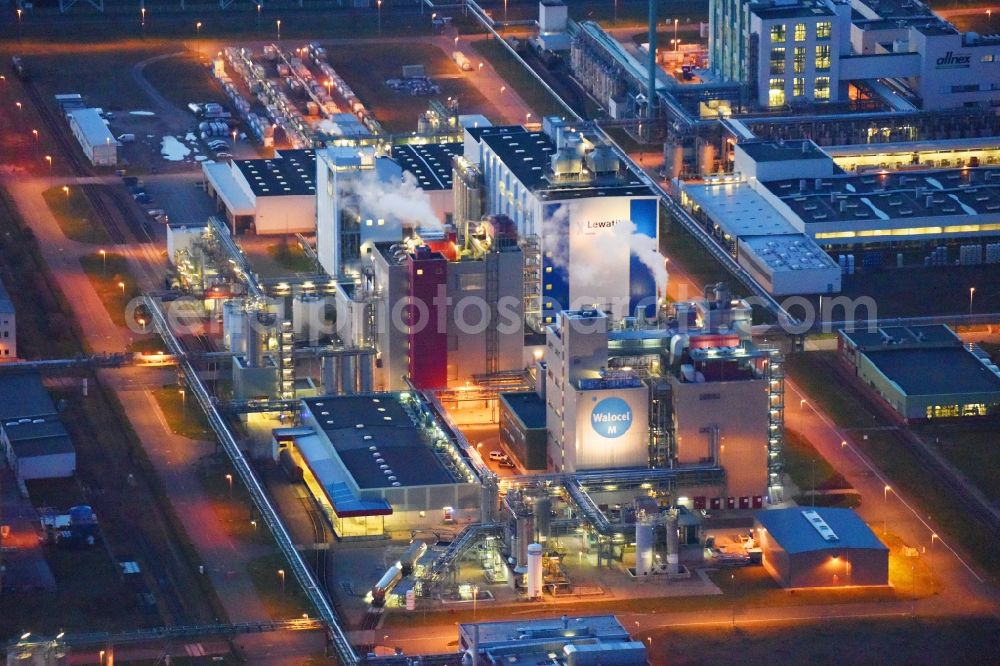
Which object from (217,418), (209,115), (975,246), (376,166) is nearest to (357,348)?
(217,418)

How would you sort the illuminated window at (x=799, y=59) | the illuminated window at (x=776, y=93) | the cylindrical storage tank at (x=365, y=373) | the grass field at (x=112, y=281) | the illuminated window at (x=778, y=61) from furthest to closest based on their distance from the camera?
→ 1. the illuminated window at (x=776, y=93)
2. the illuminated window at (x=799, y=59)
3. the illuminated window at (x=778, y=61)
4. the grass field at (x=112, y=281)
5. the cylindrical storage tank at (x=365, y=373)

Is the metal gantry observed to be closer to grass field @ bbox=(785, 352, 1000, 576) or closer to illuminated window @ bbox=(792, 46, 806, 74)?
grass field @ bbox=(785, 352, 1000, 576)

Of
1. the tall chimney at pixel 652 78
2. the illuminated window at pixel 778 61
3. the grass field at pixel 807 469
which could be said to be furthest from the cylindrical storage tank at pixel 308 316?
the illuminated window at pixel 778 61

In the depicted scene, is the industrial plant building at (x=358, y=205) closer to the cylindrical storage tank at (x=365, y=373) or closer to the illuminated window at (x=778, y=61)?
the cylindrical storage tank at (x=365, y=373)

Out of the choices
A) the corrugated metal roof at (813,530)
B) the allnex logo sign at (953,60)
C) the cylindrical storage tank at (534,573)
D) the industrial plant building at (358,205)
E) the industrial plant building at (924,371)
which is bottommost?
the cylindrical storage tank at (534,573)

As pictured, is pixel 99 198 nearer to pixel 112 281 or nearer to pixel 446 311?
pixel 112 281

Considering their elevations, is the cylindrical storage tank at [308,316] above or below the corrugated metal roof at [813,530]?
above
